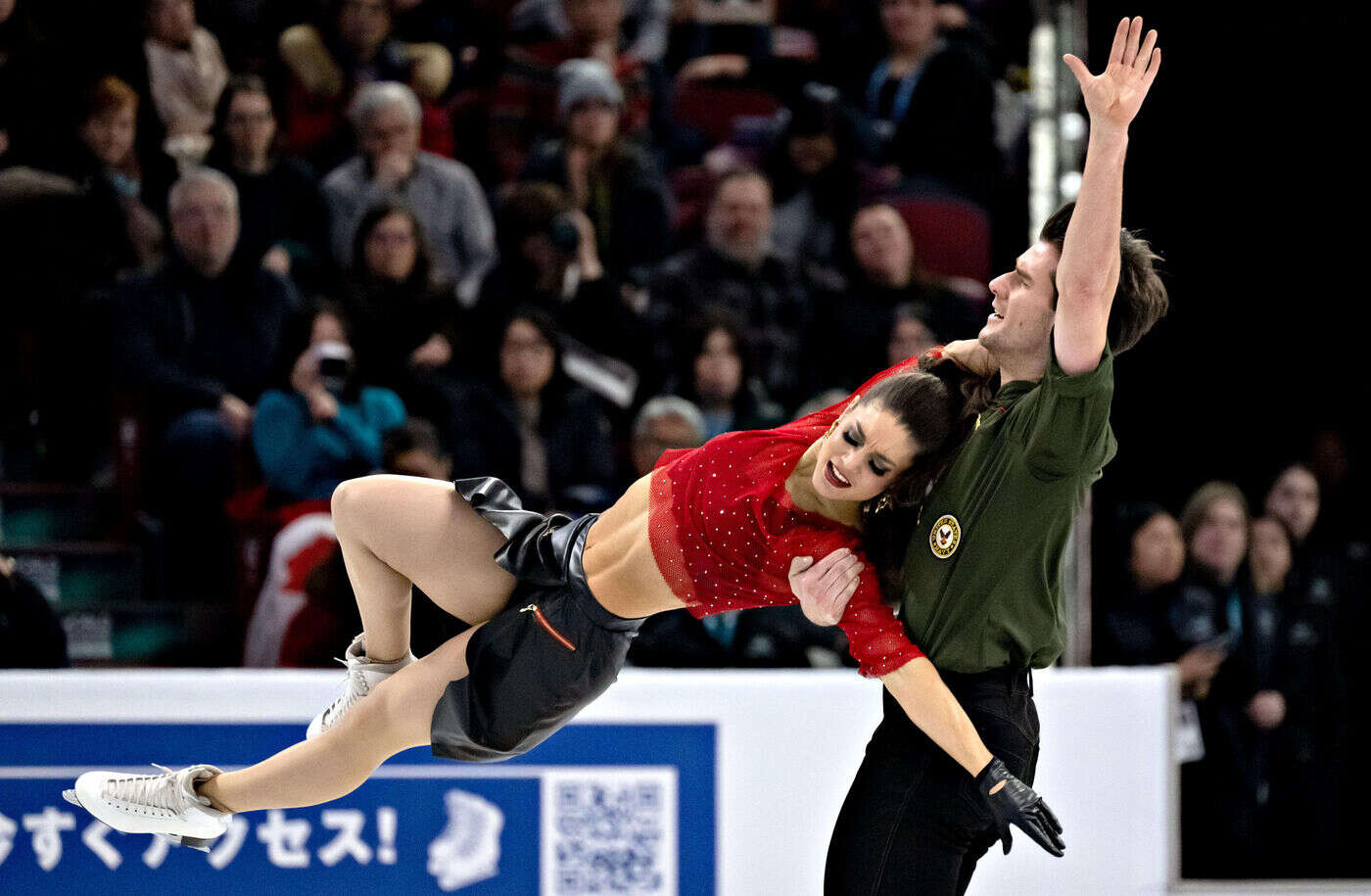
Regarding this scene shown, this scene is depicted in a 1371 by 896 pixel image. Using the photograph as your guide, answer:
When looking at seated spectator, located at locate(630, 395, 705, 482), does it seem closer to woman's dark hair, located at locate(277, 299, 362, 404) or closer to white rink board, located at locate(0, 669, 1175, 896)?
woman's dark hair, located at locate(277, 299, 362, 404)

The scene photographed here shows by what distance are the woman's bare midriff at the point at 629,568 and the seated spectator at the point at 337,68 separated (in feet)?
10.3

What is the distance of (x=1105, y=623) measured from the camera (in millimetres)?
5195

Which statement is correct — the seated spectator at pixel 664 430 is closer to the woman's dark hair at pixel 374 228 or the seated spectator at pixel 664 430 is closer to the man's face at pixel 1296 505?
the woman's dark hair at pixel 374 228

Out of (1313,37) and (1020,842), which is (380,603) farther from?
(1313,37)

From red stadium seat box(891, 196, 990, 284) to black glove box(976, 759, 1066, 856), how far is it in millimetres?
3529

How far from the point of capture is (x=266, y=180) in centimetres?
523

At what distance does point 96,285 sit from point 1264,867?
4.58m

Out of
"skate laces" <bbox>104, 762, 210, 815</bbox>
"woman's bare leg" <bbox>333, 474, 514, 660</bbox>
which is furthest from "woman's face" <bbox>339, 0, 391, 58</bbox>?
"skate laces" <bbox>104, 762, 210, 815</bbox>

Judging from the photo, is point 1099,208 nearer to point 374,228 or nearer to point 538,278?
point 538,278

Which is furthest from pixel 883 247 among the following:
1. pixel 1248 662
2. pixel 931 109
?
pixel 1248 662

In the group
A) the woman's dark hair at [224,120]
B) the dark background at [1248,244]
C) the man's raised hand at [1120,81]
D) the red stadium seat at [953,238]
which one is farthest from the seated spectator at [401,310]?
the man's raised hand at [1120,81]

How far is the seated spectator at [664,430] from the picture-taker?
498 cm

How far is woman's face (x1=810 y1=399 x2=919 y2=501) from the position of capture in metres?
2.36

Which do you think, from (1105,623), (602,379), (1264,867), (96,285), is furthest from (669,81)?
(1264,867)
